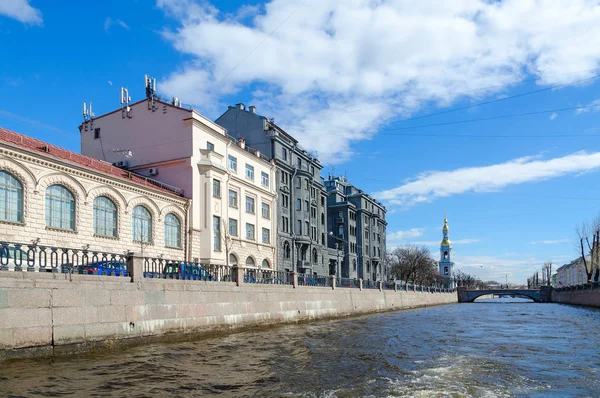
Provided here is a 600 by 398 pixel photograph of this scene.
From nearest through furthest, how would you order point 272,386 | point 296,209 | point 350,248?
point 272,386
point 296,209
point 350,248

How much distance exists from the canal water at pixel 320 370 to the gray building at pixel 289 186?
31.2m

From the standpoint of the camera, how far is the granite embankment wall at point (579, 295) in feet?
178

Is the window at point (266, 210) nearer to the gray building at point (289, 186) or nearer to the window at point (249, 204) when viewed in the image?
the window at point (249, 204)

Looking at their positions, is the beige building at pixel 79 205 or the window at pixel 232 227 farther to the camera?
the window at pixel 232 227

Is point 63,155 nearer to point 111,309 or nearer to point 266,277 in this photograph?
point 266,277

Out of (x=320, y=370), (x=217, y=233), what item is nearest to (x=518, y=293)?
(x=217, y=233)

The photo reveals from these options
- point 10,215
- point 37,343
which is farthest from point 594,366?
point 10,215

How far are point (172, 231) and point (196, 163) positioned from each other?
5237mm

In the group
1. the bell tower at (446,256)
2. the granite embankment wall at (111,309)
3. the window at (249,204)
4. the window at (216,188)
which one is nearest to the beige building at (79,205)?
the window at (216,188)

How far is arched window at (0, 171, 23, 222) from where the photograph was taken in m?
23.5

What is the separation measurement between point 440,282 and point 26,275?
134428 mm

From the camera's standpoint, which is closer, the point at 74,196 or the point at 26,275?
the point at 26,275

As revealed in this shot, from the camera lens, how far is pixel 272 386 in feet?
37.0

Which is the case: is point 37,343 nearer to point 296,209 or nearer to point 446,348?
point 446,348
